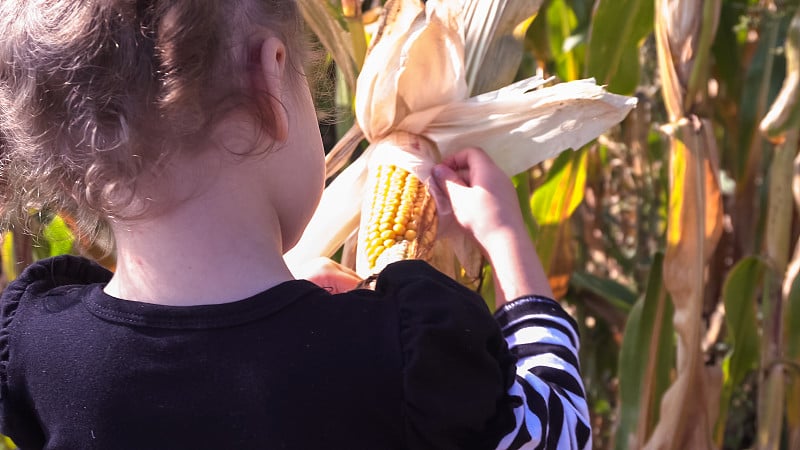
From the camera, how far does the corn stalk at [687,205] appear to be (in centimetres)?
143

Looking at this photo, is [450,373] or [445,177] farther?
[445,177]

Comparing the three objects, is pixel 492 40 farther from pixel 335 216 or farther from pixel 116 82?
pixel 116 82

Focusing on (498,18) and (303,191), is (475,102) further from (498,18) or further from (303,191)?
(303,191)

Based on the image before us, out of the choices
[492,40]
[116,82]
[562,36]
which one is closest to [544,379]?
[116,82]

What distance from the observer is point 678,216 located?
1.46m

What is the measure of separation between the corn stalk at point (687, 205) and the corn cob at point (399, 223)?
553 mm

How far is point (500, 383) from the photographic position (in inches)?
27.8

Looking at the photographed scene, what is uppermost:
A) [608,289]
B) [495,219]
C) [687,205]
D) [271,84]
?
[271,84]

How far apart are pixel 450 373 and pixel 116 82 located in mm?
329

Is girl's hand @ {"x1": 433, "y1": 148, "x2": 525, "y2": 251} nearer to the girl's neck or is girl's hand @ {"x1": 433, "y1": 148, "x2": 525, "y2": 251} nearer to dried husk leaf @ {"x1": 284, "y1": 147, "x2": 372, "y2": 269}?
dried husk leaf @ {"x1": 284, "y1": 147, "x2": 372, "y2": 269}

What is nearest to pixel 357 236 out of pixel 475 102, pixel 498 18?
pixel 475 102

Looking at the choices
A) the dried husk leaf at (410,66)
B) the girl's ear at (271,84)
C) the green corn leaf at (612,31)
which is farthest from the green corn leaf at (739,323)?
the girl's ear at (271,84)

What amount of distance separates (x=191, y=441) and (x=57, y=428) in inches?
4.9

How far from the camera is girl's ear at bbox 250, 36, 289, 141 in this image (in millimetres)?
725
